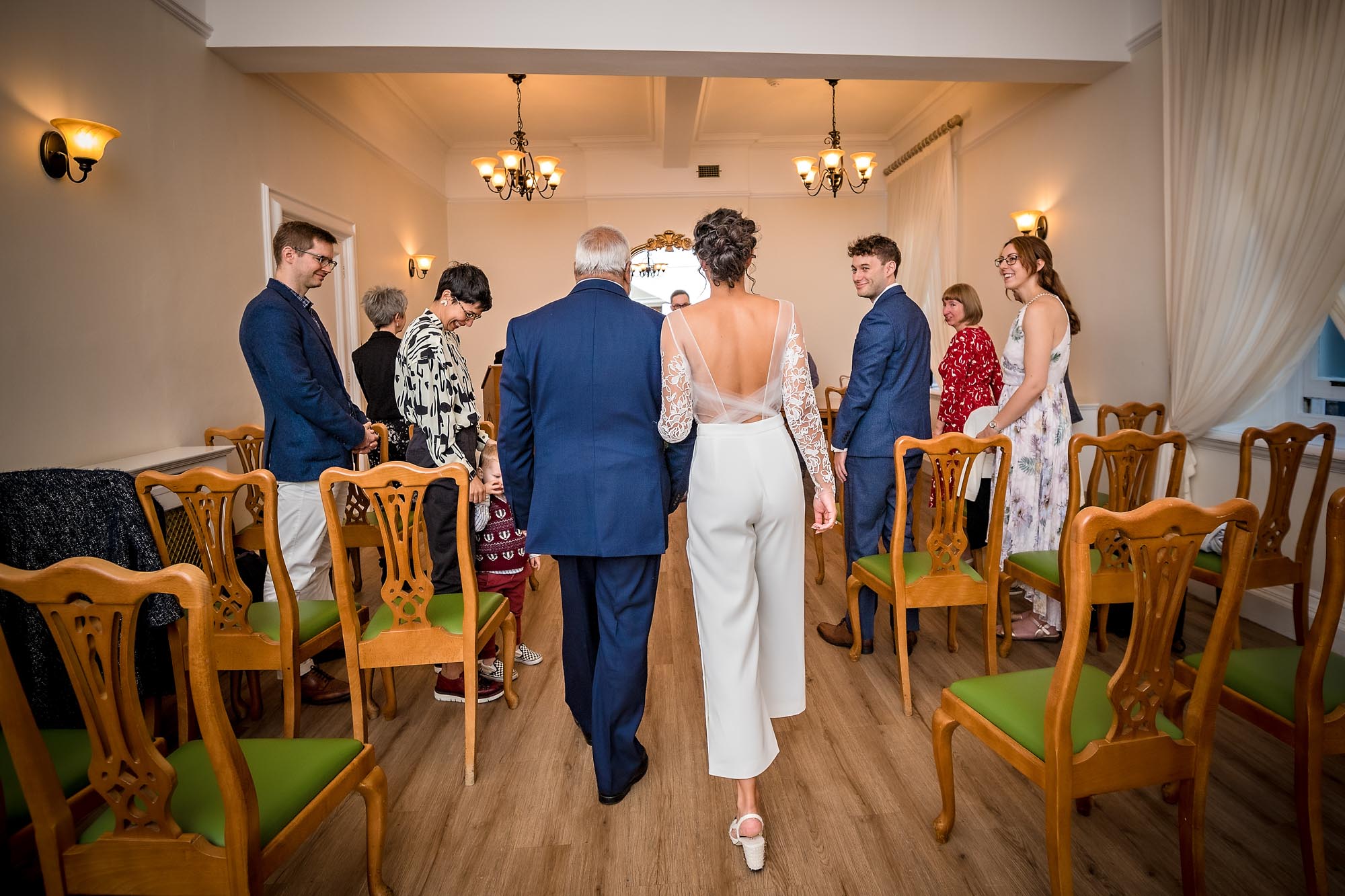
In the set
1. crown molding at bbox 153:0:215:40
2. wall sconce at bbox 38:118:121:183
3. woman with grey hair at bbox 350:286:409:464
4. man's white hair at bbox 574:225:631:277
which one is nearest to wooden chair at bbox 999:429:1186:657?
man's white hair at bbox 574:225:631:277

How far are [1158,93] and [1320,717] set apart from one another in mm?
3929

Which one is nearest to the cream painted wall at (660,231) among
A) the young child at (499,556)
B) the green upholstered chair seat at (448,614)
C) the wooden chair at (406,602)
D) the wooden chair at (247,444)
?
the wooden chair at (247,444)

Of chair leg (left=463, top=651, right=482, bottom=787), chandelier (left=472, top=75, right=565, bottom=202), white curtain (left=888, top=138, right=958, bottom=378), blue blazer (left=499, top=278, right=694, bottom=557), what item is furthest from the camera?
white curtain (left=888, top=138, right=958, bottom=378)

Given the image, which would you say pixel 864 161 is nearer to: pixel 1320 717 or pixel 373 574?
pixel 373 574

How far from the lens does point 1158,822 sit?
2.04 metres

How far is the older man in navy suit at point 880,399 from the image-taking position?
118 inches

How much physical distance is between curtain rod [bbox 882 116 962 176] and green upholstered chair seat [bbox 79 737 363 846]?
7153 mm

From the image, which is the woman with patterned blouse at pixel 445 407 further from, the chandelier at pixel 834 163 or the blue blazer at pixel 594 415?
the chandelier at pixel 834 163

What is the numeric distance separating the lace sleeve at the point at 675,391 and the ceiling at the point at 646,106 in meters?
4.30

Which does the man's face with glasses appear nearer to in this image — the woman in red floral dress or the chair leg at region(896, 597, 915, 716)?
the chair leg at region(896, 597, 915, 716)

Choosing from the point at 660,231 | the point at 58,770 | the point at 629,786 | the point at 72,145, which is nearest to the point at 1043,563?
the point at 629,786

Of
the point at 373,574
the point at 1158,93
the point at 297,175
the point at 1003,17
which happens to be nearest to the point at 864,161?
the point at 1003,17

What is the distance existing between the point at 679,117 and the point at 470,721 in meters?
5.77

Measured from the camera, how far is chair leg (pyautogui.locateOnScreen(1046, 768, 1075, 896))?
154cm
